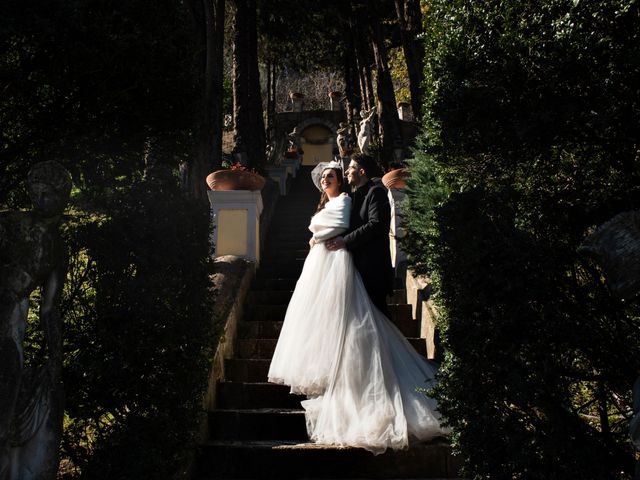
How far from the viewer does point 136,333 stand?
4805 millimetres

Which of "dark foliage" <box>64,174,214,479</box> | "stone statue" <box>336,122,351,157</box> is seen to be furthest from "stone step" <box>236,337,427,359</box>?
"stone statue" <box>336,122,351,157</box>

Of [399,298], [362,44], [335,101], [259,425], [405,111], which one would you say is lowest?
[259,425]

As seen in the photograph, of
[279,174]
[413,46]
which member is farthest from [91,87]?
[279,174]

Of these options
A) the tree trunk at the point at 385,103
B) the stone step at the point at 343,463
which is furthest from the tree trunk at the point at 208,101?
the tree trunk at the point at 385,103

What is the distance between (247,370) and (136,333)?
2447 millimetres

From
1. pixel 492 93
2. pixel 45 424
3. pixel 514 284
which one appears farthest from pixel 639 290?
pixel 45 424

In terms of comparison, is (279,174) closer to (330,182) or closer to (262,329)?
(262,329)

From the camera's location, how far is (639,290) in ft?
9.25

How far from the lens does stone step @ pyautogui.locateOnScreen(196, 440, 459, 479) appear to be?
17.8ft

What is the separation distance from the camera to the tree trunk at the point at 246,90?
1678cm

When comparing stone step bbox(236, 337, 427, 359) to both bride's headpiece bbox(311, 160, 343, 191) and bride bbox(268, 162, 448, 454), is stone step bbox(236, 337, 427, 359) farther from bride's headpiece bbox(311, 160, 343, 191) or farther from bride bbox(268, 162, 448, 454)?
bride's headpiece bbox(311, 160, 343, 191)

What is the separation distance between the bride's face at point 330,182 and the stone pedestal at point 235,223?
313 cm

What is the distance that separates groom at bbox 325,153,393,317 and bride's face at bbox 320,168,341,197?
10.0 inches

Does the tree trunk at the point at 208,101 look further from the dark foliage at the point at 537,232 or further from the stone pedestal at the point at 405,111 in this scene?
the stone pedestal at the point at 405,111
